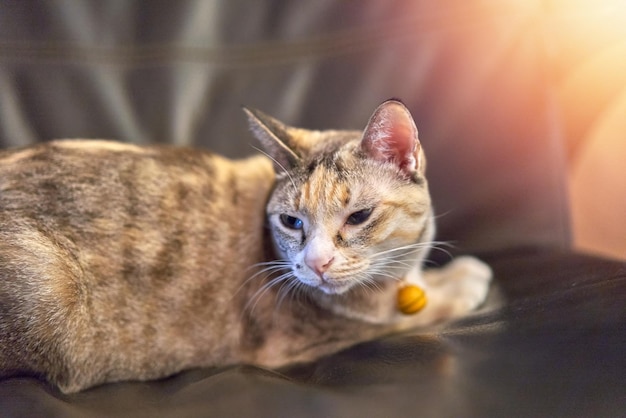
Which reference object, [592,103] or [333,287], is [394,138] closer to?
[333,287]

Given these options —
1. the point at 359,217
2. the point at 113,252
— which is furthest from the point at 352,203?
the point at 113,252

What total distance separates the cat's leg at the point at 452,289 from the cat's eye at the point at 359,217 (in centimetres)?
28

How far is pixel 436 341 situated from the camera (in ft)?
3.60

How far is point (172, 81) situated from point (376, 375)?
97 cm

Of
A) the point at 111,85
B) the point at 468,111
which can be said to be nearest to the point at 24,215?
the point at 111,85

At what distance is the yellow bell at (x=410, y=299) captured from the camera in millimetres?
1300

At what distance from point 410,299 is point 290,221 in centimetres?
35

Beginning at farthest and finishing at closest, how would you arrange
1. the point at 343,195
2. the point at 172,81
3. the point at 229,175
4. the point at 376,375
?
the point at 172,81 < the point at 229,175 < the point at 343,195 < the point at 376,375

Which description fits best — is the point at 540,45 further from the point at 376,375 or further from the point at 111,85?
the point at 111,85

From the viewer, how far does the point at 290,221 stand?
4.02ft

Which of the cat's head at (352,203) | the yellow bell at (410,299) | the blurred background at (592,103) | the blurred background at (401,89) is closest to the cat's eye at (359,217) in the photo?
the cat's head at (352,203)

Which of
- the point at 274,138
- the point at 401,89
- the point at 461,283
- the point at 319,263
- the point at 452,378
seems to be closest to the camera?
the point at 452,378

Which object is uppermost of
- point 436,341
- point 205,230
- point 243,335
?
point 205,230

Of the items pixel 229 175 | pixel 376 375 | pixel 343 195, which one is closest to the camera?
pixel 376 375
